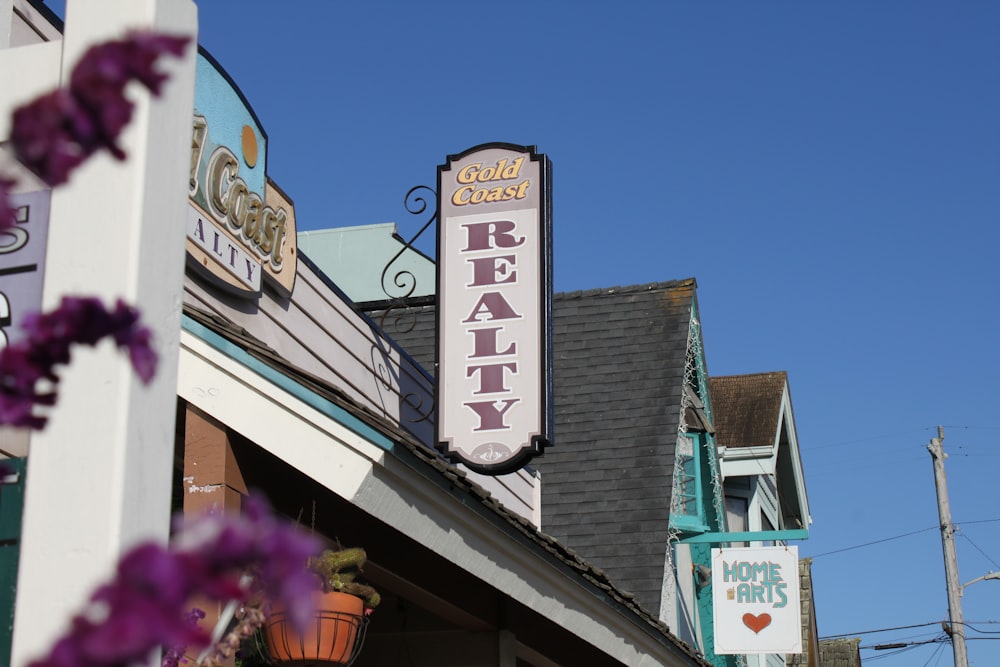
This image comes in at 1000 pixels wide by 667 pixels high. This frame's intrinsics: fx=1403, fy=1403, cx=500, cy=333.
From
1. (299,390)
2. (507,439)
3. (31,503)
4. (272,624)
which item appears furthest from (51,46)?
(507,439)

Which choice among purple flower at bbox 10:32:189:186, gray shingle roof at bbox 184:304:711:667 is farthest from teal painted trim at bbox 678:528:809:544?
purple flower at bbox 10:32:189:186

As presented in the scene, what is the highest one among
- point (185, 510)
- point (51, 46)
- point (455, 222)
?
point (455, 222)

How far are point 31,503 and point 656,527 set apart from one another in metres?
11.5

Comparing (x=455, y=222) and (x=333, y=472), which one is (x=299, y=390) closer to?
(x=333, y=472)

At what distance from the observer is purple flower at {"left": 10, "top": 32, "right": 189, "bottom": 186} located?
145 centimetres

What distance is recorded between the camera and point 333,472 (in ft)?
16.3

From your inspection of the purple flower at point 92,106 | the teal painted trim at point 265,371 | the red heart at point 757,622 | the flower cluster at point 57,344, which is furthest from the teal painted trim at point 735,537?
the purple flower at point 92,106

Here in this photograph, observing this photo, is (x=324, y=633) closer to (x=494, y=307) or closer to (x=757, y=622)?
(x=494, y=307)

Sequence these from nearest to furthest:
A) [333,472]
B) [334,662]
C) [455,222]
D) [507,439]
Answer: [333,472] < [334,662] < [507,439] < [455,222]

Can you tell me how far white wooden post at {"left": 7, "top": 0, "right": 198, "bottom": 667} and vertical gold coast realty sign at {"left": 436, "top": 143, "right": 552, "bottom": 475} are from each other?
5.84 m

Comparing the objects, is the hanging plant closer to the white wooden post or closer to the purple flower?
the white wooden post

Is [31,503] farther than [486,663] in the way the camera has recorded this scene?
No

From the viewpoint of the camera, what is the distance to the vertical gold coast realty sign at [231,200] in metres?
6.88

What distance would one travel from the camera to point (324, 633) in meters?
5.52
